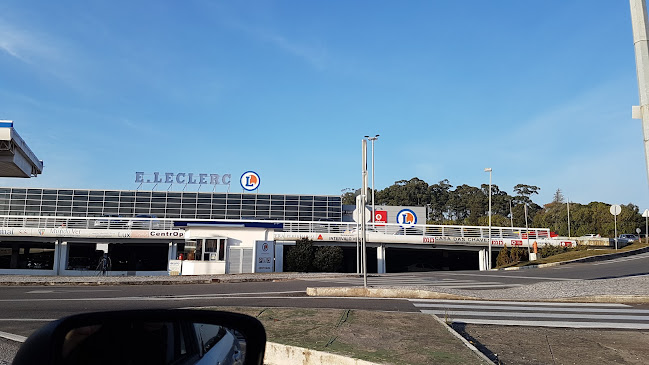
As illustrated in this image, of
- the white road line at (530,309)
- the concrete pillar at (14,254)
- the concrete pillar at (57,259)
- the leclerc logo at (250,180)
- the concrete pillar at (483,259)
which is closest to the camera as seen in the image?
the white road line at (530,309)

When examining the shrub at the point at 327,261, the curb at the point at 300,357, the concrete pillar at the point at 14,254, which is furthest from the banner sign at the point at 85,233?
the curb at the point at 300,357

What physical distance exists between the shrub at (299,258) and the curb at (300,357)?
30.5 m

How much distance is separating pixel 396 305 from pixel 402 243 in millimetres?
31411

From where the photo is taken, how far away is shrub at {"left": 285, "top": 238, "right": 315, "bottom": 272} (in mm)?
38062

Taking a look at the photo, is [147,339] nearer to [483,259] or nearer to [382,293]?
[382,293]

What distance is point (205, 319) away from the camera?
10.5 ft

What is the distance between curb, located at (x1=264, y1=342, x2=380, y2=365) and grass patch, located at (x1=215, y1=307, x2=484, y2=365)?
0.14 metres

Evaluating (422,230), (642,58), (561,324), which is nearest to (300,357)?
(642,58)

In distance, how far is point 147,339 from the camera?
256 centimetres

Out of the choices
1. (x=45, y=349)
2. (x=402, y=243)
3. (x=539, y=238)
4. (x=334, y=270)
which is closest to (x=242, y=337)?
(x=45, y=349)

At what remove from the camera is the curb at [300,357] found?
22.3 feet

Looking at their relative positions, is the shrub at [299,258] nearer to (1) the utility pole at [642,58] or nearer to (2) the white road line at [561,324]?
(2) the white road line at [561,324]

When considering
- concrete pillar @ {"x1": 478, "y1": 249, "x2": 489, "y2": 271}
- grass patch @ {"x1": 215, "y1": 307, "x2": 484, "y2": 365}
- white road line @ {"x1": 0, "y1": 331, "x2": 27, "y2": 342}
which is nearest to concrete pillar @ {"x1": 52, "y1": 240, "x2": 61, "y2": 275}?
white road line @ {"x1": 0, "y1": 331, "x2": 27, "y2": 342}

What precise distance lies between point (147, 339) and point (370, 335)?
6561 millimetres
